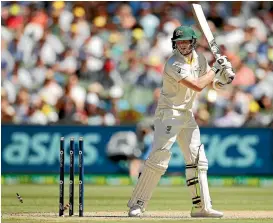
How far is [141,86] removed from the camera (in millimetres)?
15961

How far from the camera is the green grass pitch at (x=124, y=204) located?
8398 mm

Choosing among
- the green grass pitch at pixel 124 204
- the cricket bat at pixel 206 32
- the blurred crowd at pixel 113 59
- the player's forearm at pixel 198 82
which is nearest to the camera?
the player's forearm at pixel 198 82

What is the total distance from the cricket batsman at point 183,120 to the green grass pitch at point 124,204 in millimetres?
229

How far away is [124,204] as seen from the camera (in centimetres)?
1077

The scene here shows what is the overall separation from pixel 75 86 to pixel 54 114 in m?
0.59

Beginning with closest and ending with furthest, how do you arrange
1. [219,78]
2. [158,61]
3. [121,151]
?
[219,78]
[121,151]
[158,61]

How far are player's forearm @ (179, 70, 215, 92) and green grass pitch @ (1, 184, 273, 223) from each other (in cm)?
114

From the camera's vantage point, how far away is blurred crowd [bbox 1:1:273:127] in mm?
15680

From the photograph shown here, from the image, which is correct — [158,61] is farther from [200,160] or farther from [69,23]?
[200,160]

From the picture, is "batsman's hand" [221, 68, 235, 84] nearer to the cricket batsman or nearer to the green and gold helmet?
the cricket batsman

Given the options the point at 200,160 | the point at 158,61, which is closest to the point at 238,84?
the point at 158,61

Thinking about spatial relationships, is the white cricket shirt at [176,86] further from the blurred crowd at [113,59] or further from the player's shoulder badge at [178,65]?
the blurred crowd at [113,59]

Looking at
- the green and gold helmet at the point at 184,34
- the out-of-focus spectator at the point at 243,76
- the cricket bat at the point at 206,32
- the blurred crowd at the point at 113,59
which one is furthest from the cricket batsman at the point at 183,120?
the out-of-focus spectator at the point at 243,76

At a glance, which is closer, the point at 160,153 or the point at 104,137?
the point at 160,153
